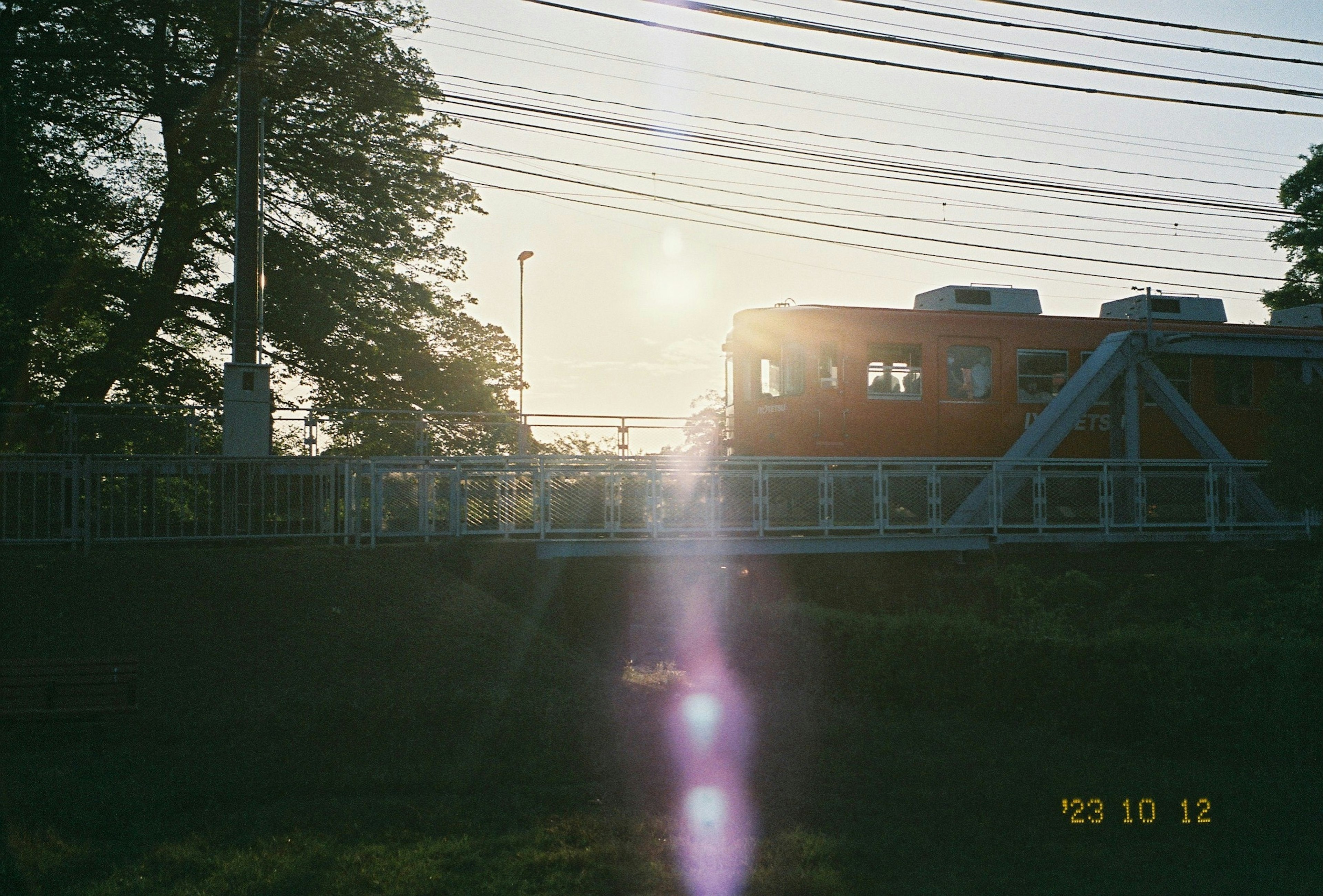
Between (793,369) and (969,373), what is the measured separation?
358cm

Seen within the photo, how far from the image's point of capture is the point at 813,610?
49.3 ft

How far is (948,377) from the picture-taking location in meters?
19.9

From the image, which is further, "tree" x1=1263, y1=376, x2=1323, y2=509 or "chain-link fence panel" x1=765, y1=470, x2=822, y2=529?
"chain-link fence panel" x1=765, y1=470, x2=822, y2=529

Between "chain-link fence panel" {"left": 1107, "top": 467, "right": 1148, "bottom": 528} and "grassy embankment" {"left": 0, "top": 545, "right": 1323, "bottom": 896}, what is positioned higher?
"chain-link fence panel" {"left": 1107, "top": 467, "right": 1148, "bottom": 528}

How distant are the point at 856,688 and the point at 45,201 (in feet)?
57.9

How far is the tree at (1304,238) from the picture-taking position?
3625 centimetres

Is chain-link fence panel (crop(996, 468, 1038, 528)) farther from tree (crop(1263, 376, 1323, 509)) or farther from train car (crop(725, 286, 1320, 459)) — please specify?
tree (crop(1263, 376, 1323, 509))

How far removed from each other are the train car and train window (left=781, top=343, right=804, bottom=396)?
2cm

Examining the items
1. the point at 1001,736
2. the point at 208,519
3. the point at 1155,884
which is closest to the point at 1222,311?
the point at 1001,736

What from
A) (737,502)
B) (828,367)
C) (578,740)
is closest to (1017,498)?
(828,367)

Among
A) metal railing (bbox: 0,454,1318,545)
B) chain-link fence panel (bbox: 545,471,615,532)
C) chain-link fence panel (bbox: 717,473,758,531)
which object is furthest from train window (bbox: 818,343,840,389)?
chain-link fence panel (bbox: 545,471,615,532)

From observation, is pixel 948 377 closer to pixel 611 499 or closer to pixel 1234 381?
pixel 1234 381

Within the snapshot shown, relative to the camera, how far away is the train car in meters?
19.2
